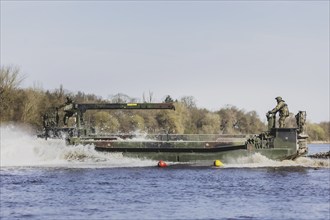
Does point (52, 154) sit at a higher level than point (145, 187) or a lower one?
higher

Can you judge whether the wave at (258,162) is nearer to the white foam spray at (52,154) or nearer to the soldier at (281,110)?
the soldier at (281,110)

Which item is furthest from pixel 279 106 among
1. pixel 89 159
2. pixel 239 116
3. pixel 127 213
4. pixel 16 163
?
pixel 239 116

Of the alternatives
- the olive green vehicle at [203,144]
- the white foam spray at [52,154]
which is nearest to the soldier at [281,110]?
the olive green vehicle at [203,144]

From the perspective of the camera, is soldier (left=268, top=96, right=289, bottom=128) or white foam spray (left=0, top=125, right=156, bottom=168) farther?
white foam spray (left=0, top=125, right=156, bottom=168)

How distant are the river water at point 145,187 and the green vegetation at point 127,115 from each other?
1190 cm

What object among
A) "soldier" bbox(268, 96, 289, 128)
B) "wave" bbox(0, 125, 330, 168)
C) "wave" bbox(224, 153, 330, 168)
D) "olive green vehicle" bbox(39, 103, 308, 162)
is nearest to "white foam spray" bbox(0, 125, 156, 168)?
"wave" bbox(0, 125, 330, 168)

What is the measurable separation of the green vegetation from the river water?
1190 cm

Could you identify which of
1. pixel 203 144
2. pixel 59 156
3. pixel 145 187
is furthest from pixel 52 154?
pixel 145 187

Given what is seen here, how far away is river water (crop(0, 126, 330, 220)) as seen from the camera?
27.4 m

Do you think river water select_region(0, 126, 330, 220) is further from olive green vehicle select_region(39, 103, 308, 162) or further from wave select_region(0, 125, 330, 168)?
olive green vehicle select_region(39, 103, 308, 162)

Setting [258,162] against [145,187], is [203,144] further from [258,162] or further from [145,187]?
[145,187]

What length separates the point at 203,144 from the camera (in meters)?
51.3

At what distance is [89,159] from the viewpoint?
52469 mm

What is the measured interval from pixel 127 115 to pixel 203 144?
94854 millimetres
